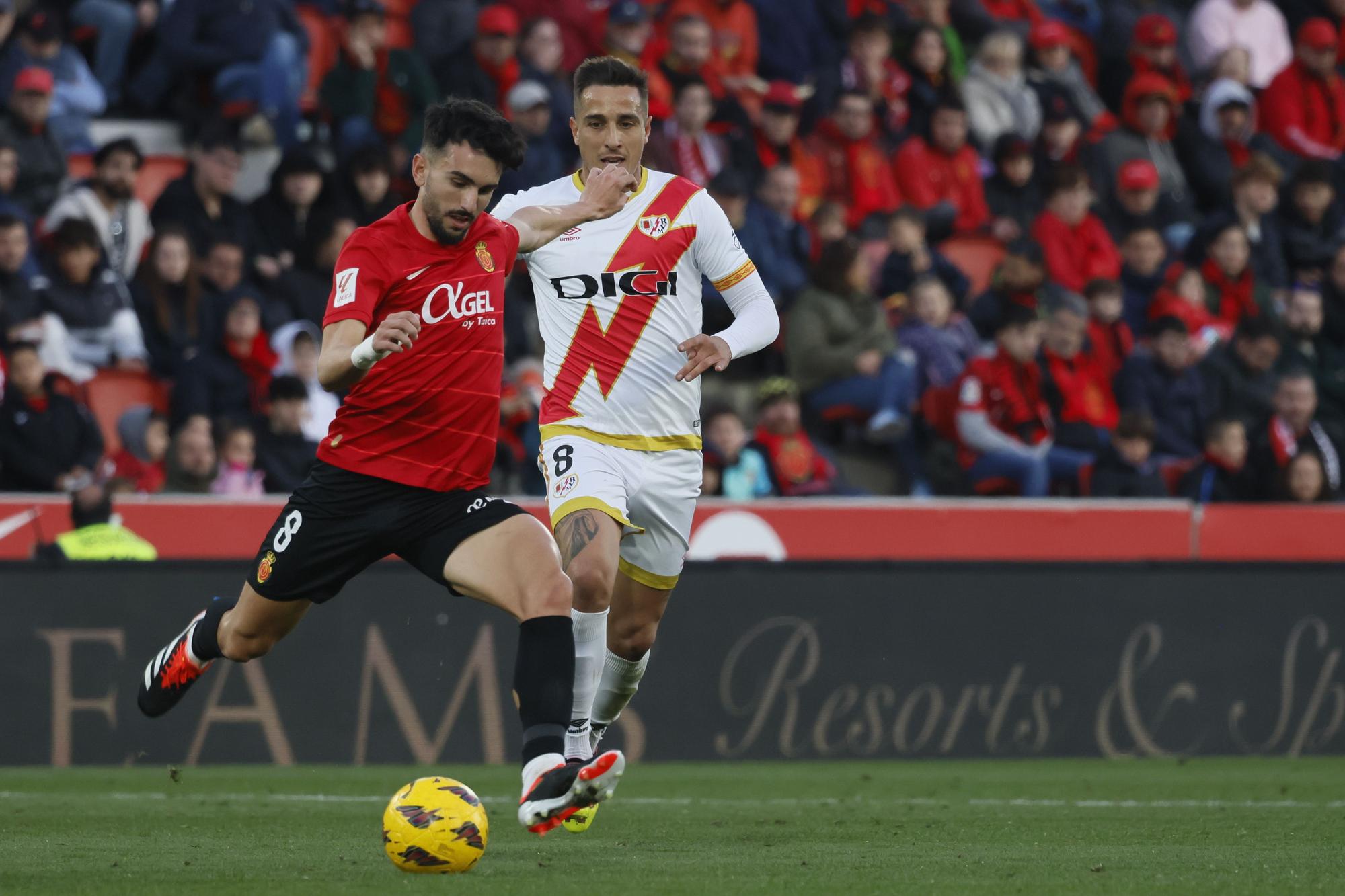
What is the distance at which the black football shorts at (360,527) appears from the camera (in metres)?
6.77

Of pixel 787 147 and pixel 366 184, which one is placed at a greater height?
pixel 787 147

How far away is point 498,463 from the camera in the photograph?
1280cm

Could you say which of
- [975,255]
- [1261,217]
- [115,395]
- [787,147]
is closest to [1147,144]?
[1261,217]

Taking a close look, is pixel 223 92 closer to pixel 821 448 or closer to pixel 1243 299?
pixel 821 448

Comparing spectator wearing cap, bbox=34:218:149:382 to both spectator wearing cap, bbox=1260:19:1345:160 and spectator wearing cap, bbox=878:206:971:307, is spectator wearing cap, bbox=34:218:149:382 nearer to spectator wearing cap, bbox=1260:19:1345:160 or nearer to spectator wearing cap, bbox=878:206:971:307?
spectator wearing cap, bbox=878:206:971:307

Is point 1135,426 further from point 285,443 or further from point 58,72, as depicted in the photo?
point 58,72

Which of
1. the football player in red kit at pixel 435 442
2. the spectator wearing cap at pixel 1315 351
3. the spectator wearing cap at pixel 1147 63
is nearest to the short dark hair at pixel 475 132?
the football player in red kit at pixel 435 442

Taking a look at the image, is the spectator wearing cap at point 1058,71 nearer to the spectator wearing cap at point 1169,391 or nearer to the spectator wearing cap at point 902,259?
the spectator wearing cap at point 902,259

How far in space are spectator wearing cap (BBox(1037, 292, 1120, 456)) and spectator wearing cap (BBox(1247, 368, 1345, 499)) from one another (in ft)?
3.63

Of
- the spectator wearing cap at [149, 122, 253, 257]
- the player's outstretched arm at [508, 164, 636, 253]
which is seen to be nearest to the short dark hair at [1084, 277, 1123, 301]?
the spectator wearing cap at [149, 122, 253, 257]

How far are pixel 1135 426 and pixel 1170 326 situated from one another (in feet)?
4.78

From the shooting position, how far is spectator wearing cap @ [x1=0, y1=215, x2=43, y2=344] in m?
12.4

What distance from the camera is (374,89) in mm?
14750

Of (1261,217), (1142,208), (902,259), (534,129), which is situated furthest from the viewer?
(1261,217)
